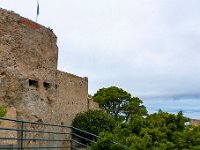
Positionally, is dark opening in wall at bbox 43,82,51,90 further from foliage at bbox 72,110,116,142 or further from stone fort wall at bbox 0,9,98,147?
foliage at bbox 72,110,116,142

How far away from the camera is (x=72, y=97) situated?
2736cm

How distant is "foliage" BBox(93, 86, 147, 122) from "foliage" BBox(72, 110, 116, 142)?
17619 millimetres

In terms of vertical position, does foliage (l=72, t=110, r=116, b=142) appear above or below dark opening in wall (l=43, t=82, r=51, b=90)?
below

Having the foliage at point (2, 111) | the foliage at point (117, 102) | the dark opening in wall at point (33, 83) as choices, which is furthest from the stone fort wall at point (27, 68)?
the foliage at point (117, 102)

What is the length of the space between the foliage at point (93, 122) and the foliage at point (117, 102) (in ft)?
57.8

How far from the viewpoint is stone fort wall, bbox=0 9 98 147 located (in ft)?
58.9

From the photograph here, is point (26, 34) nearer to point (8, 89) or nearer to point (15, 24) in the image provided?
point (15, 24)

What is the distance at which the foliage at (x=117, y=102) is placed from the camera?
4569 centimetres

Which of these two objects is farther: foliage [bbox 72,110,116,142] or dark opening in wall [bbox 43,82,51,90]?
foliage [bbox 72,110,116,142]

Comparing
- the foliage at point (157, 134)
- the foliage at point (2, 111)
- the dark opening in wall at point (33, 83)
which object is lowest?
the foliage at point (157, 134)

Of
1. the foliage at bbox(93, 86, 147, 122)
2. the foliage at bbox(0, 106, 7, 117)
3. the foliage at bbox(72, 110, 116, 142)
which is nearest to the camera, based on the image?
the foliage at bbox(0, 106, 7, 117)

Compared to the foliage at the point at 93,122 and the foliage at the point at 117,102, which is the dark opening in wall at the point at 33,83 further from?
the foliage at the point at 117,102

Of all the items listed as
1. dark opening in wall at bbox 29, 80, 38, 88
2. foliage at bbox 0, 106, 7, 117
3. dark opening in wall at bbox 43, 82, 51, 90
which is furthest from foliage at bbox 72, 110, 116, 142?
foliage at bbox 0, 106, 7, 117

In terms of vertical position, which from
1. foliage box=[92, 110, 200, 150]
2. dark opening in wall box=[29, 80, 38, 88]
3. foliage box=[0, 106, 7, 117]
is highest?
dark opening in wall box=[29, 80, 38, 88]
